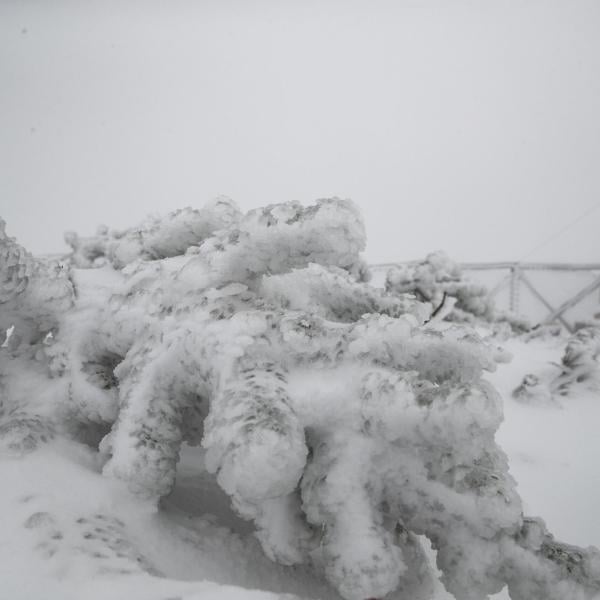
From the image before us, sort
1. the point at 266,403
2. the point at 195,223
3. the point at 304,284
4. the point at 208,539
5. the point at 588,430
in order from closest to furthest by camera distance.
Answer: the point at 266,403 < the point at 208,539 < the point at 304,284 < the point at 195,223 < the point at 588,430

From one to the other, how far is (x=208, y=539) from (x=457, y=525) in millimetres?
318

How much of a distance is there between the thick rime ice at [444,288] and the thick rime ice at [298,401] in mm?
1648

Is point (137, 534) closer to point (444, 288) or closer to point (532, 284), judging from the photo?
point (444, 288)

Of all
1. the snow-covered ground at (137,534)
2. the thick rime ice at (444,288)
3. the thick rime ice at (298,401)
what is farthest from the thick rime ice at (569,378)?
the thick rime ice at (298,401)

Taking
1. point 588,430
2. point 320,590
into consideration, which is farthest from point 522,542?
point 588,430

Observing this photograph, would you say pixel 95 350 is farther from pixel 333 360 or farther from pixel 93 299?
pixel 333 360

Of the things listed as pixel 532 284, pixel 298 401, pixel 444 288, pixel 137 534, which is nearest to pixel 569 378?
pixel 444 288

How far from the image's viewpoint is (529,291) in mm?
5012

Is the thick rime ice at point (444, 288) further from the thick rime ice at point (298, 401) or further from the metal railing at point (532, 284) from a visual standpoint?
the metal railing at point (532, 284)

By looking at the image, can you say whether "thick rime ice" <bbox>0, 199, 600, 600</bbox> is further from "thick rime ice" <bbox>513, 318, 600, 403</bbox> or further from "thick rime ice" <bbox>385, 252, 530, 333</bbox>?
"thick rime ice" <bbox>385, 252, 530, 333</bbox>

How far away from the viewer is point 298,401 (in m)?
0.61

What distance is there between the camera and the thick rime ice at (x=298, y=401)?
1.82 ft

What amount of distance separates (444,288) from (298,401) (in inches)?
80.2

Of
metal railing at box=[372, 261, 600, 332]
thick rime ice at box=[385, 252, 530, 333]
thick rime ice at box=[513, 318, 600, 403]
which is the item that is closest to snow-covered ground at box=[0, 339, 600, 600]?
thick rime ice at box=[513, 318, 600, 403]
